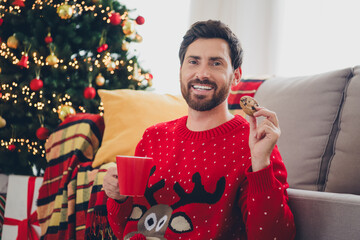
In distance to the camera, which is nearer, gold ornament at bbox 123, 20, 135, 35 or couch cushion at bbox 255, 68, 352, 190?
couch cushion at bbox 255, 68, 352, 190

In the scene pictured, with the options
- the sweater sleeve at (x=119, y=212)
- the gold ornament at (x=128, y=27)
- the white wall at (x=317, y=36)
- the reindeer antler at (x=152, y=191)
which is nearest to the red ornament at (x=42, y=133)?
the gold ornament at (x=128, y=27)

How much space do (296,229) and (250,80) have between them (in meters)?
1.11

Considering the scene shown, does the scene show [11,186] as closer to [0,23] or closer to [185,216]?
[0,23]

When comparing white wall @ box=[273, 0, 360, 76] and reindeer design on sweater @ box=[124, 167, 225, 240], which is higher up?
white wall @ box=[273, 0, 360, 76]

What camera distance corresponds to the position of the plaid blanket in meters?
1.74

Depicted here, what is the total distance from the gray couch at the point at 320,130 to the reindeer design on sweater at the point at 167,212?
0.80ft

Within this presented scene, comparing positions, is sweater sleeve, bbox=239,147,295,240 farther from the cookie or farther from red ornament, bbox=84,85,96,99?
red ornament, bbox=84,85,96,99

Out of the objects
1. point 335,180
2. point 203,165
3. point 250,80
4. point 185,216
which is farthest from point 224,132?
point 250,80

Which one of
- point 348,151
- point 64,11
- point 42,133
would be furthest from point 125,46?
point 348,151

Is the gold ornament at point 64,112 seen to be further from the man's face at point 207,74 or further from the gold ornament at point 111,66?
the man's face at point 207,74


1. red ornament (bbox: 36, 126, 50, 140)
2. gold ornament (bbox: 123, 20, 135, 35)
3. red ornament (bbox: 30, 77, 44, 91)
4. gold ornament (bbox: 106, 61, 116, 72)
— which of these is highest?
gold ornament (bbox: 123, 20, 135, 35)

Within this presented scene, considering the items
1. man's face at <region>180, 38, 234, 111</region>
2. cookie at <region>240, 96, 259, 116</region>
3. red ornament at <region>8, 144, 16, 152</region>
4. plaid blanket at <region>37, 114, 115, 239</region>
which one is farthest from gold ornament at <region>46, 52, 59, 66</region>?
cookie at <region>240, 96, 259, 116</region>

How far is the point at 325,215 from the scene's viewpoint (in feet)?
3.21

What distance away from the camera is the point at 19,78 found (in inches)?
102
